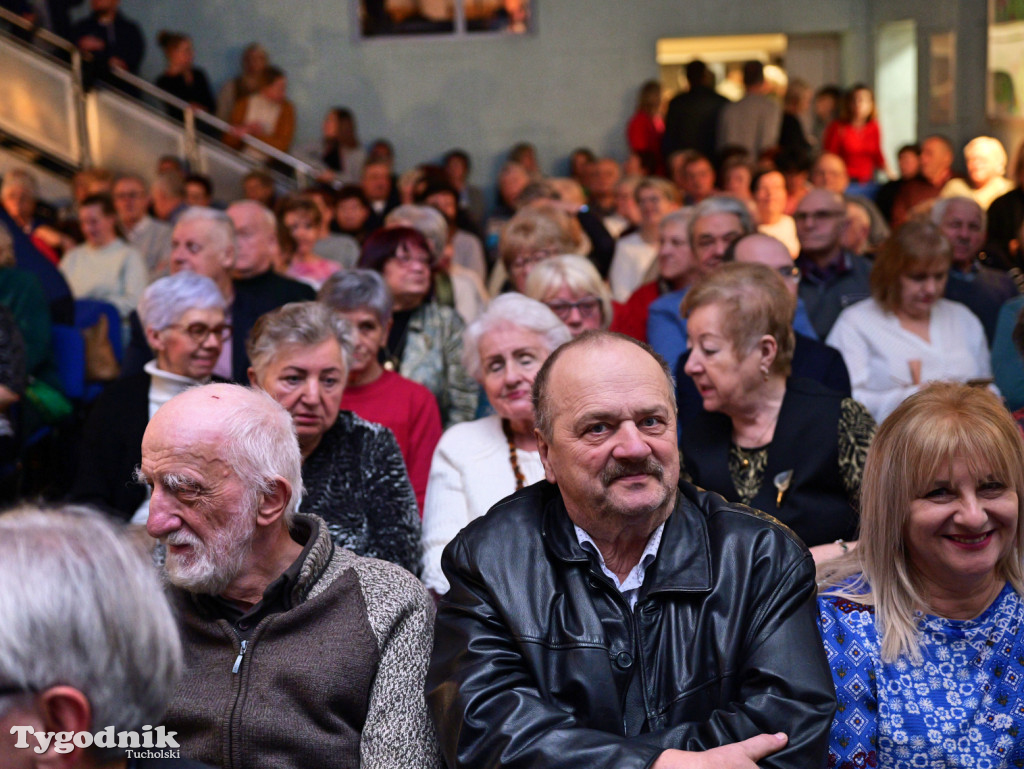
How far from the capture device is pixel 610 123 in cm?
1259

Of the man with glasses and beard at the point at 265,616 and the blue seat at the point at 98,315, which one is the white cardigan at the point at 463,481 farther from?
the blue seat at the point at 98,315

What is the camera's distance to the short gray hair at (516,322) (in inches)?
129

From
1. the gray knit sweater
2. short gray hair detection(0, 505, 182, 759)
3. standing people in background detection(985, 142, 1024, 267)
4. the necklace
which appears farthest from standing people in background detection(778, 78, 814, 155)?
short gray hair detection(0, 505, 182, 759)

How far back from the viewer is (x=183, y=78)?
434 inches

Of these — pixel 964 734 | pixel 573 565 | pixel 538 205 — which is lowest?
pixel 964 734

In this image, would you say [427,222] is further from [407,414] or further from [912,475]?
[912,475]

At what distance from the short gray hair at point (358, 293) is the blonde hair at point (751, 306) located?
1172 mm

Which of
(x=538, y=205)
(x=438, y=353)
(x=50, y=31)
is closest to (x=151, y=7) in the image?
(x=50, y=31)

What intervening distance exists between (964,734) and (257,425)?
1.48 metres

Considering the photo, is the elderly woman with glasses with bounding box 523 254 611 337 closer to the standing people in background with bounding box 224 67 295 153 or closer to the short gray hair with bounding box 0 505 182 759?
the short gray hair with bounding box 0 505 182 759

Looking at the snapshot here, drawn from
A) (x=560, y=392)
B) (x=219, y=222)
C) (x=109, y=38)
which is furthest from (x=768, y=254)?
(x=109, y=38)

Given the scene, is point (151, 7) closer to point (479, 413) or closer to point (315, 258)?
point (315, 258)

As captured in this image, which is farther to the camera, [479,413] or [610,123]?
[610,123]

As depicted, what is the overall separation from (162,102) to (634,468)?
9.75 m
